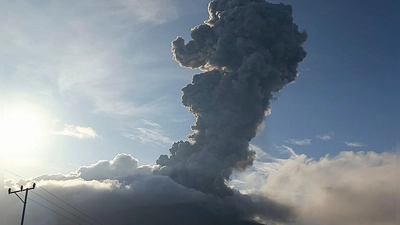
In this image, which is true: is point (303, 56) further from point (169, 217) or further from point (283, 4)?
point (169, 217)

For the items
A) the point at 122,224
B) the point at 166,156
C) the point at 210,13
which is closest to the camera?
the point at 210,13

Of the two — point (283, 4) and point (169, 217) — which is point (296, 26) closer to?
point (283, 4)

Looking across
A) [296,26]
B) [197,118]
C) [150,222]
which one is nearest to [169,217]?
[150,222]

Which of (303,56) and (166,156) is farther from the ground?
(303,56)

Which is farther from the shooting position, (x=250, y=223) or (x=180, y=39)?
(x=250, y=223)

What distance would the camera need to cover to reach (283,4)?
95750 millimetres

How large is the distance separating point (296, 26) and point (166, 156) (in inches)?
2439

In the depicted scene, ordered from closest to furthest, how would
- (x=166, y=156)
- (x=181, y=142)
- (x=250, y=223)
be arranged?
(x=181, y=142), (x=166, y=156), (x=250, y=223)

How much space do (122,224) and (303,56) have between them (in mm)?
119925

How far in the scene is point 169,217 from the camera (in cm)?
17350

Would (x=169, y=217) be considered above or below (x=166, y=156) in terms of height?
below

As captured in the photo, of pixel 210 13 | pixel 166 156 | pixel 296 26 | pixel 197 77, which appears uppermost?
pixel 210 13

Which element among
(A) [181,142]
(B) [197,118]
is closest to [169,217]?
(A) [181,142]

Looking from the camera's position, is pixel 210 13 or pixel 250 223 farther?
pixel 250 223
